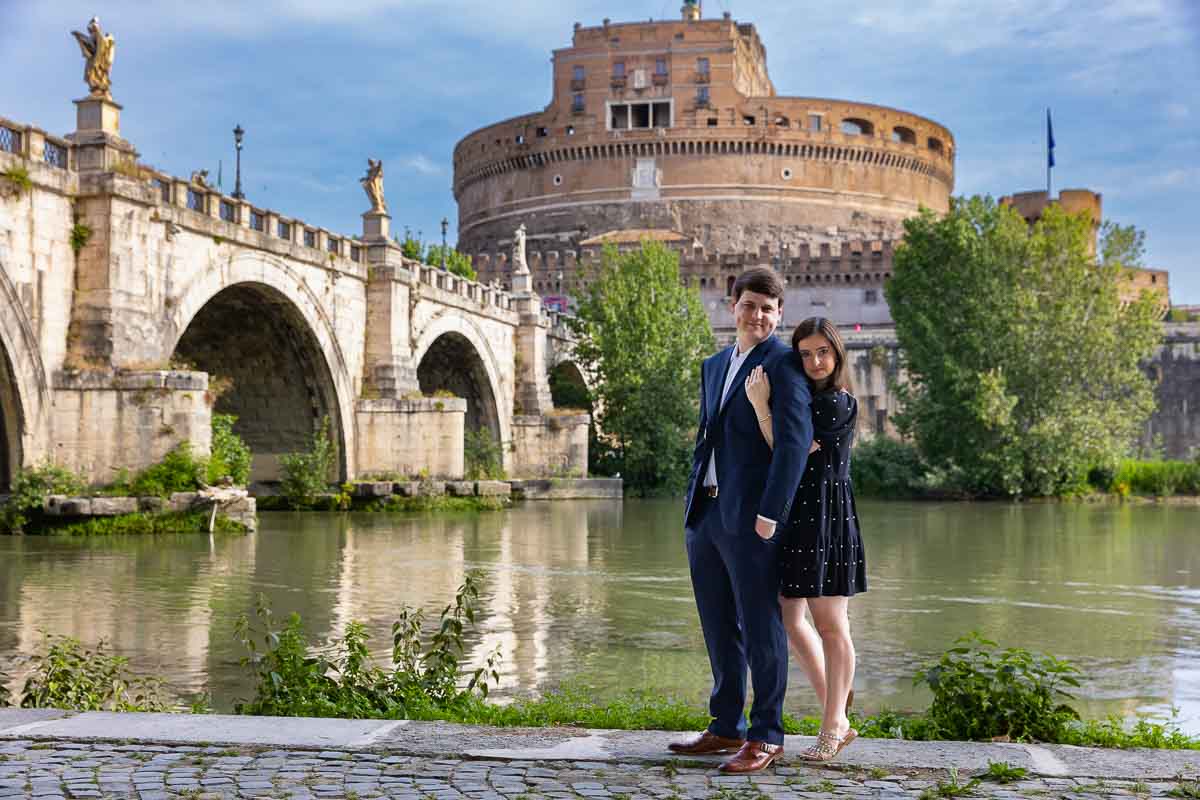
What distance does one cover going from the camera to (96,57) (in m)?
18.4

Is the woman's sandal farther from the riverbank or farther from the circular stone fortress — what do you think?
the circular stone fortress

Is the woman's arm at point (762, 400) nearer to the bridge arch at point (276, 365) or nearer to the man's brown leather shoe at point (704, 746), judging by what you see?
the man's brown leather shoe at point (704, 746)

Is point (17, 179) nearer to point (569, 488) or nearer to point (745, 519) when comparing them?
point (745, 519)

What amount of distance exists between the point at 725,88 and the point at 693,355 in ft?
120

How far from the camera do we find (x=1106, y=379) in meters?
36.1

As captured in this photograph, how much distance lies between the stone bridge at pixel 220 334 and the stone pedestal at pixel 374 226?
59 millimetres

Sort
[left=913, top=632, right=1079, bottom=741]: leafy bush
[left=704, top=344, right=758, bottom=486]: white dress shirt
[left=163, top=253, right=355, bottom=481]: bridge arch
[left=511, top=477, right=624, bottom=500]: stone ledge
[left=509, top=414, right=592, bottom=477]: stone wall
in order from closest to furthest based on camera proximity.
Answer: [left=704, top=344, right=758, bottom=486]: white dress shirt < [left=913, top=632, right=1079, bottom=741]: leafy bush < [left=163, top=253, right=355, bottom=481]: bridge arch < [left=511, top=477, right=624, bottom=500]: stone ledge < [left=509, top=414, right=592, bottom=477]: stone wall

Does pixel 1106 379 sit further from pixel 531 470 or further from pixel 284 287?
pixel 284 287

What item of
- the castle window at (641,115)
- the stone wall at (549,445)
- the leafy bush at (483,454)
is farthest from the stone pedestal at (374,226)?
the castle window at (641,115)

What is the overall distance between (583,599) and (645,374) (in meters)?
25.5

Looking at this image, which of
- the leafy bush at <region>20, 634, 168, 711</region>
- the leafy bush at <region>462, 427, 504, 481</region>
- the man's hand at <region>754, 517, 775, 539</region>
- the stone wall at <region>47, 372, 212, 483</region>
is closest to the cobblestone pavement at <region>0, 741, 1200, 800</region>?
the man's hand at <region>754, 517, 775, 539</region>

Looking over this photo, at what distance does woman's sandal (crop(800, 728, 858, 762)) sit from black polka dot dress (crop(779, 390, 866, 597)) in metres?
0.49

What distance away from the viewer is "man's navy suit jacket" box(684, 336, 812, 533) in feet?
14.8

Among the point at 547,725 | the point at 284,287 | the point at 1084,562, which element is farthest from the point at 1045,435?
the point at 547,725
